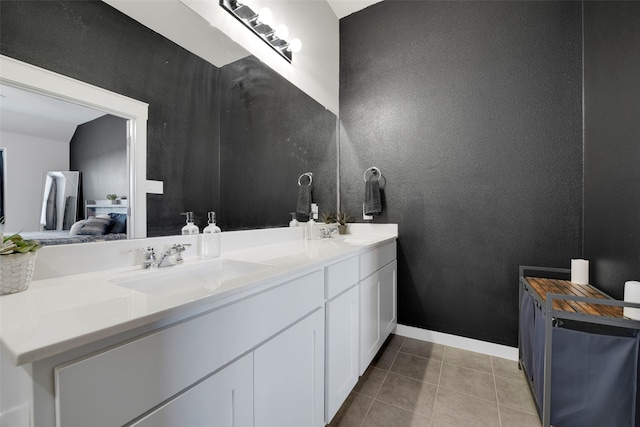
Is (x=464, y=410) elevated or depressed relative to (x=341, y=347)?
depressed

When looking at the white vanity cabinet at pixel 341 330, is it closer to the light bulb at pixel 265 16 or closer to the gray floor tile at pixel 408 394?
the gray floor tile at pixel 408 394

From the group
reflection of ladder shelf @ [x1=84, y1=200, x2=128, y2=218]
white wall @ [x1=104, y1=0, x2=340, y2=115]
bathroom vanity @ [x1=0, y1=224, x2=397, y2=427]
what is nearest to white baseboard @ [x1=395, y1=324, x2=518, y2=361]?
bathroom vanity @ [x1=0, y1=224, x2=397, y2=427]

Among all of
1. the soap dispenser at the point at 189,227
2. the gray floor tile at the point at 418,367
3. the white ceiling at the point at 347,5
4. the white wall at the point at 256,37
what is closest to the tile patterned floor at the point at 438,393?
the gray floor tile at the point at 418,367

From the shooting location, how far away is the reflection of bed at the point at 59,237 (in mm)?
806

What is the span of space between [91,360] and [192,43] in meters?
1.29

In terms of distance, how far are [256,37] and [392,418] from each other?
2.21 m

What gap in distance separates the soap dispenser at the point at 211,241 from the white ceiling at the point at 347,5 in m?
2.23

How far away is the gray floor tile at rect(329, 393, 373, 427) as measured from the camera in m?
1.35

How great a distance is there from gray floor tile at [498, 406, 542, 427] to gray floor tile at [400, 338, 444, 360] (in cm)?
52

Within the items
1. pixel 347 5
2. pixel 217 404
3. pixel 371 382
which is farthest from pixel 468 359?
pixel 347 5

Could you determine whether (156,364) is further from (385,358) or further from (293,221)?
(385,358)

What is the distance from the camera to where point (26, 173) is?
0.79 meters

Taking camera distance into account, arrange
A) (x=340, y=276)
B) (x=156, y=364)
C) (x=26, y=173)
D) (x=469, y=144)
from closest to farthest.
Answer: (x=156, y=364)
(x=26, y=173)
(x=340, y=276)
(x=469, y=144)

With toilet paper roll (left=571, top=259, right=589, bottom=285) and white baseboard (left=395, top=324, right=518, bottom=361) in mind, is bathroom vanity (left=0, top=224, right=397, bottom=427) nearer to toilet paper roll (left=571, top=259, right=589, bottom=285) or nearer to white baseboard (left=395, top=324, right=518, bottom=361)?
white baseboard (left=395, top=324, right=518, bottom=361)
